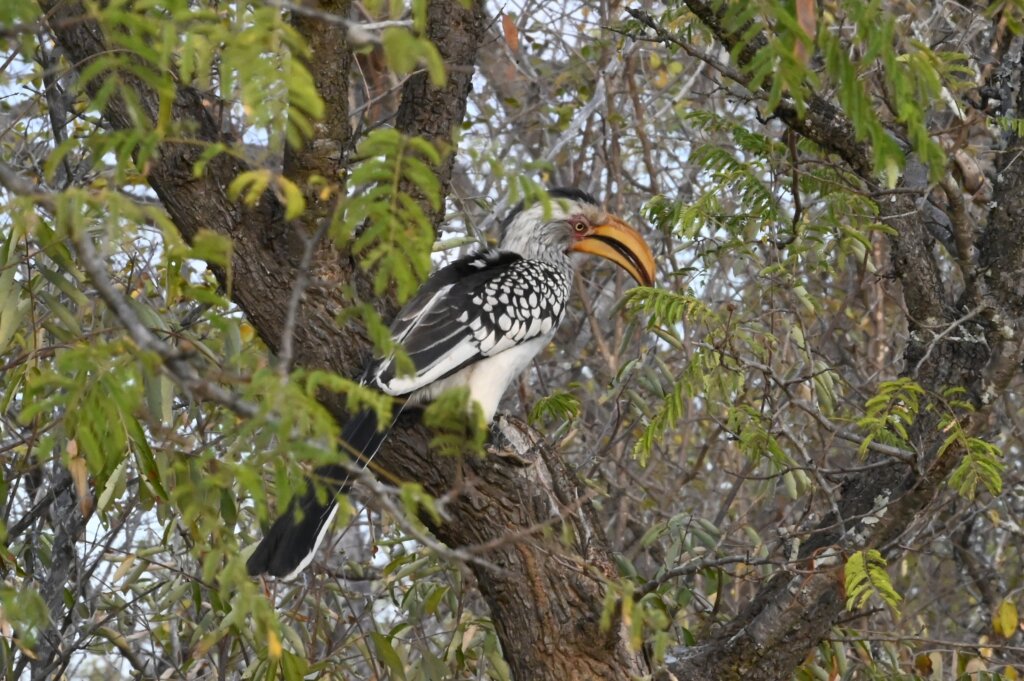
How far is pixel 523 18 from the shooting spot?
5.55m

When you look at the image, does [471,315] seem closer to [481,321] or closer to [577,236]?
[481,321]

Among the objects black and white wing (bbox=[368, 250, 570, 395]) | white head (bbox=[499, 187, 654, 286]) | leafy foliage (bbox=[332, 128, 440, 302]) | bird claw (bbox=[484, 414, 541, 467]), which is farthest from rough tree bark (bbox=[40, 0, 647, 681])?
leafy foliage (bbox=[332, 128, 440, 302])

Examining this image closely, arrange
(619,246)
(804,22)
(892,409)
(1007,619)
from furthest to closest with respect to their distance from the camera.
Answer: (619,246) → (1007,619) → (892,409) → (804,22)

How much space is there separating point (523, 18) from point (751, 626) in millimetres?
3263

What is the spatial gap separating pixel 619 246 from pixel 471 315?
0.89 m

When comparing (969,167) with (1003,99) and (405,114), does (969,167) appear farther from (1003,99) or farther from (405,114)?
(405,114)

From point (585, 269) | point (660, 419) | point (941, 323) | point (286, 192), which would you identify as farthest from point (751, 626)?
point (585, 269)

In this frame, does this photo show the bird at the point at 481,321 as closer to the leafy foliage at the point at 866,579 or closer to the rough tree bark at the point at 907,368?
the rough tree bark at the point at 907,368

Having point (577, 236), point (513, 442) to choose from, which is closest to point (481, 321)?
point (513, 442)

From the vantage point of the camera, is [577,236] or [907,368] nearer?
[907,368]

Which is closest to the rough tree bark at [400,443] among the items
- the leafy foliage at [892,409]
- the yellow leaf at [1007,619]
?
the leafy foliage at [892,409]

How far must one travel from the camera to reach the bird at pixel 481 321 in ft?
9.59

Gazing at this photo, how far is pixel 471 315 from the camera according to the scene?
345cm

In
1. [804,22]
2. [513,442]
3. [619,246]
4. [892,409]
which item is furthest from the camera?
[619,246]
